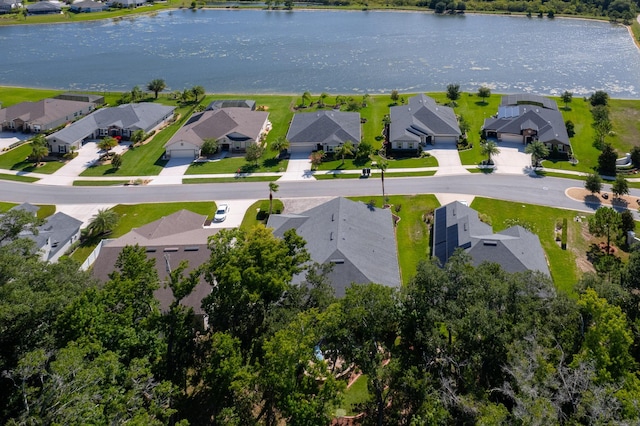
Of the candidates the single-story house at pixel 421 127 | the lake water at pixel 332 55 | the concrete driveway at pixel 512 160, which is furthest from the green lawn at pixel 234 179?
the lake water at pixel 332 55

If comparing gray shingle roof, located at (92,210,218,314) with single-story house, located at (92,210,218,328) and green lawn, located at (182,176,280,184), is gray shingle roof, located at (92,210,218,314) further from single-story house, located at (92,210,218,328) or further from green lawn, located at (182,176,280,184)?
green lawn, located at (182,176,280,184)

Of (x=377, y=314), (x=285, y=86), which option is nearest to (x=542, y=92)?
(x=285, y=86)

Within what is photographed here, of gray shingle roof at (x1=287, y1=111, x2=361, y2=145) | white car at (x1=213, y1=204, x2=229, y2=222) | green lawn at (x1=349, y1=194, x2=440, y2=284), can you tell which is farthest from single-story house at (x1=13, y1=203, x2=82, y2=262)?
gray shingle roof at (x1=287, y1=111, x2=361, y2=145)

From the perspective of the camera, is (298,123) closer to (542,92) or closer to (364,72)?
(364,72)

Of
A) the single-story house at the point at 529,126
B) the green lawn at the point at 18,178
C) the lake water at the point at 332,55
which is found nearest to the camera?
the green lawn at the point at 18,178

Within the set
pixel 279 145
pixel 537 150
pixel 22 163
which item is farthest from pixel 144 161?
pixel 537 150

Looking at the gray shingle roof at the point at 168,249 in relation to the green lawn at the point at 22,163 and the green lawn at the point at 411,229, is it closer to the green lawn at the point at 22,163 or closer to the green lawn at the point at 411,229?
the green lawn at the point at 411,229
